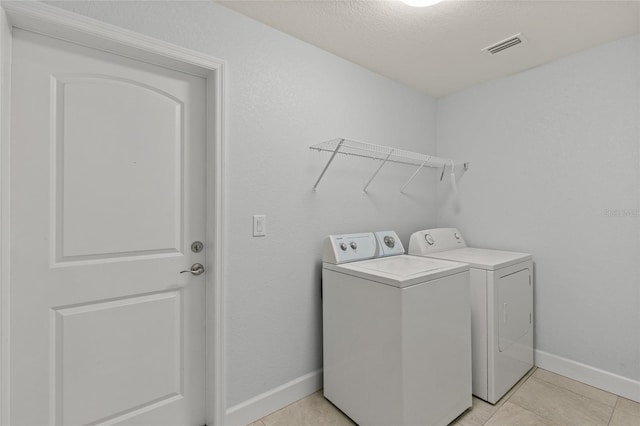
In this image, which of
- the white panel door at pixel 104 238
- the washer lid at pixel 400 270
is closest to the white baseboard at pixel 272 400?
the white panel door at pixel 104 238

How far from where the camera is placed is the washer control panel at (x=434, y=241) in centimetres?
234

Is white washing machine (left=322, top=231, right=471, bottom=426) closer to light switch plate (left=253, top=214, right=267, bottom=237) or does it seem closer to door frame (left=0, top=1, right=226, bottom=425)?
light switch plate (left=253, top=214, right=267, bottom=237)

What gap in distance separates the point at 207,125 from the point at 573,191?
98.6 inches

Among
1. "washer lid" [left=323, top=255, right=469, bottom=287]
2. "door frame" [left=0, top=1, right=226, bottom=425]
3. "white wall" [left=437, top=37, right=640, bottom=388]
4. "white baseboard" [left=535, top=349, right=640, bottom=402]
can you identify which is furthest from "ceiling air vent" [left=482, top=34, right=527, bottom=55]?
"white baseboard" [left=535, top=349, right=640, bottom=402]

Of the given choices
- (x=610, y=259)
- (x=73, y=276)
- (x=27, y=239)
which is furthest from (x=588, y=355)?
(x=27, y=239)

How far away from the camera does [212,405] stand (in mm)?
1609

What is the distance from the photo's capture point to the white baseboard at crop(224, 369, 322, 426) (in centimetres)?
166


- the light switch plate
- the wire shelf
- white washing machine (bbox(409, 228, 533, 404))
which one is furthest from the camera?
the wire shelf

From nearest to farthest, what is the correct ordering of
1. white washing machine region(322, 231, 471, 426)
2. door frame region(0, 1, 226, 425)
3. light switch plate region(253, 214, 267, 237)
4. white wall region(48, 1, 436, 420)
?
door frame region(0, 1, 226, 425) → white washing machine region(322, 231, 471, 426) → white wall region(48, 1, 436, 420) → light switch plate region(253, 214, 267, 237)

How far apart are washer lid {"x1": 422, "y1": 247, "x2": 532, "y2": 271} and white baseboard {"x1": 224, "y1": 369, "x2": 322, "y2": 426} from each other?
4.02 feet

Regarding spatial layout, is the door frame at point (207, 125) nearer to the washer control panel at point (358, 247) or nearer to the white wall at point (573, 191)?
the washer control panel at point (358, 247)

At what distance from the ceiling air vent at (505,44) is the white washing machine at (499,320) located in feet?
4.70

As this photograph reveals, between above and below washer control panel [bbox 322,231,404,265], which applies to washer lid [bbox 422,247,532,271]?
below

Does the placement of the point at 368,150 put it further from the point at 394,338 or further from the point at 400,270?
the point at 394,338
